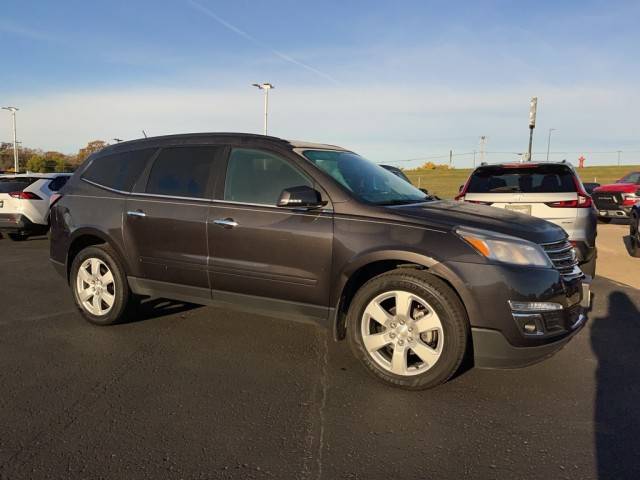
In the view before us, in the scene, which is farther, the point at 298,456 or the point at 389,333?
the point at 389,333

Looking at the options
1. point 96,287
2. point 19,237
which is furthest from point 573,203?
point 19,237

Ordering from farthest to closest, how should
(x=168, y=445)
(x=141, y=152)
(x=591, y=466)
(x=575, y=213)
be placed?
1. (x=575, y=213)
2. (x=141, y=152)
3. (x=168, y=445)
4. (x=591, y=466)

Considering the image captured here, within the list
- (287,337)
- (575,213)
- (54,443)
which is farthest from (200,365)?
(575,213)

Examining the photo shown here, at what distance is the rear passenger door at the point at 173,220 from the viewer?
4203 millimetres

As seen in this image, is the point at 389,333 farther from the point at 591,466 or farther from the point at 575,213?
the point at 575,213

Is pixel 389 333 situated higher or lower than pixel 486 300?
lower

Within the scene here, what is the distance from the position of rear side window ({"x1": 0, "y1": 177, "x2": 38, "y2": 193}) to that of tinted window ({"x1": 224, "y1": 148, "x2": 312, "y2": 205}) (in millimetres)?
8510

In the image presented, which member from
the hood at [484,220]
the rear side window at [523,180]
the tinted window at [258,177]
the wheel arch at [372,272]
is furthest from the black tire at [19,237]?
the hood at [484,220]

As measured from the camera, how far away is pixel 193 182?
433 centimetres

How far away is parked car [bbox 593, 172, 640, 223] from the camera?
42.1ft

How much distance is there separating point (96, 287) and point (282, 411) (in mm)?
2569

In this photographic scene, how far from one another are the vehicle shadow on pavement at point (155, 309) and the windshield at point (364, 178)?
2.36 metres

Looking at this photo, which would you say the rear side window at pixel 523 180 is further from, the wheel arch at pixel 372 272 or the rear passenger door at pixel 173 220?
the rear passenger door at pixel 173 220

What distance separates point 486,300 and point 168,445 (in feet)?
6.71
